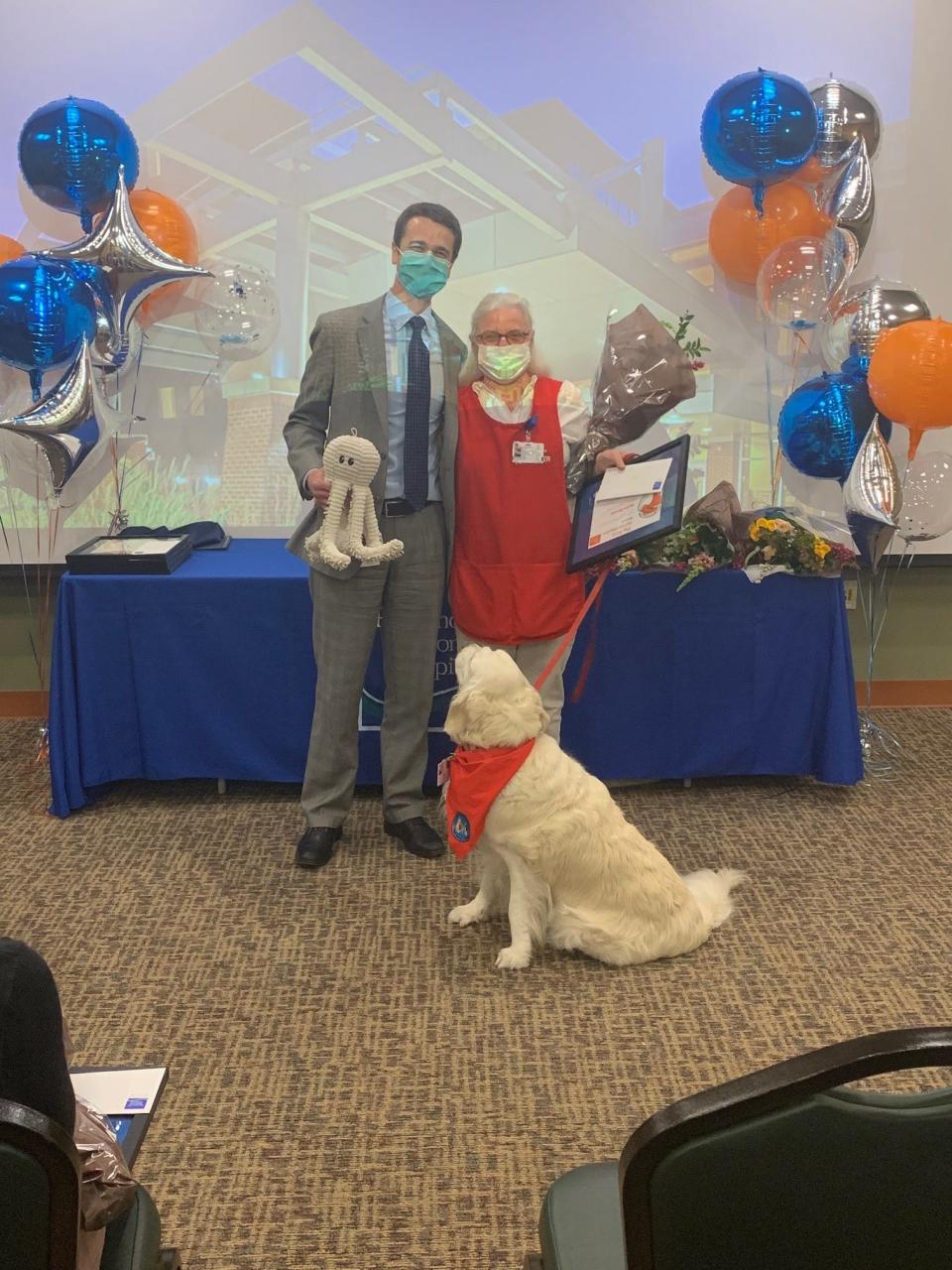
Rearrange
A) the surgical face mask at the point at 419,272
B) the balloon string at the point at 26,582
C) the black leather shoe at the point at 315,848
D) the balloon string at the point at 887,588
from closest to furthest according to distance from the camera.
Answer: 1. the surgical face mask at the point at 419,272
2. the black leather shoe at the point at 315,848
3. the balloon string at the point at 26,582
4. the balloon string at the point at 887,588

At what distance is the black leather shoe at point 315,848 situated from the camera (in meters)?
2.98

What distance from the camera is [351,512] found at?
2.74m

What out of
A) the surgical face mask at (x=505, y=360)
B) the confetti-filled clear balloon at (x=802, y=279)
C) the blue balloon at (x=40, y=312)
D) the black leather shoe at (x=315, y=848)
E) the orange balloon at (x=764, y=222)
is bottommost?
the black leather shoe at (x=315, y=848)

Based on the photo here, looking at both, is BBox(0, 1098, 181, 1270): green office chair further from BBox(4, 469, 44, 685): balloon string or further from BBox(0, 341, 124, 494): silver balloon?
BBox(4, 469, 44, 685): balloon string

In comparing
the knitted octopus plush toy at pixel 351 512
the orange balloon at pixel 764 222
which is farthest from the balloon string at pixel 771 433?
the knitted octopus plush toy at pixel 351 512

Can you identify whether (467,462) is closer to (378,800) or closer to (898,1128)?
(378,800)

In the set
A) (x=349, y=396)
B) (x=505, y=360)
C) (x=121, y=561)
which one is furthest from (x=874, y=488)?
(x=121, y=561)

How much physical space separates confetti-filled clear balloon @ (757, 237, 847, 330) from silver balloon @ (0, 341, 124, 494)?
2.35m

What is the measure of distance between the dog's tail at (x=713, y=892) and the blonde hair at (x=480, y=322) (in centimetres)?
144

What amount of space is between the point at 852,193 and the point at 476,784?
268cm

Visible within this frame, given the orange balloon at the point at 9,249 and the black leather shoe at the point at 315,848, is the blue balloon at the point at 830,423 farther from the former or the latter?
the orange balloon at the point at 9,249

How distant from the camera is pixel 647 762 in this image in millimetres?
3500

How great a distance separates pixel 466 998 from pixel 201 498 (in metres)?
2.36

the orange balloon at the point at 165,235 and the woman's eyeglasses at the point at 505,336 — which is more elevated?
the orange balloon at the point at 165,235
